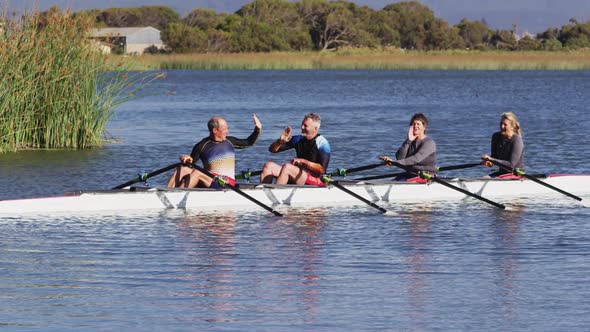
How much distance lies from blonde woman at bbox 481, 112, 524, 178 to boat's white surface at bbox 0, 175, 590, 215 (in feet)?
1.24

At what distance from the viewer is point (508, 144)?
58.5 ft

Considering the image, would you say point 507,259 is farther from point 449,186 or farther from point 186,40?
point 186,40

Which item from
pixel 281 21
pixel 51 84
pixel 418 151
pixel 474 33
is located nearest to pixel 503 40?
pixel 474 33

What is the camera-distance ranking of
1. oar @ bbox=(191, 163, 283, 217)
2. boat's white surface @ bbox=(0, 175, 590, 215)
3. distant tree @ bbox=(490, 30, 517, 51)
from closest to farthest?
1. boat's white surface @ bbox=(0, 175, 590, 215)
2. oar @ bbox=(191, 163, 283, 217)
3. distant tree @ bbox=(490, 30, 517, 51)

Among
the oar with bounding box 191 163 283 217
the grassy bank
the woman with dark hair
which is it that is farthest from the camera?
the grassy bank

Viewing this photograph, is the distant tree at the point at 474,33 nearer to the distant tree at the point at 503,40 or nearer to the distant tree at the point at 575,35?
the distant tree at the point at 503,40

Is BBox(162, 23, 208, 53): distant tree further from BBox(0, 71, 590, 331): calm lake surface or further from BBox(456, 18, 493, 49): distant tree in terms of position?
BBox(0, 71, 590, 331): calm lake surface

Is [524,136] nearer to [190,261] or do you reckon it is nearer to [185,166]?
[185,166]

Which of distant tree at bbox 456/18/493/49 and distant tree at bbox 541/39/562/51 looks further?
distant tree at bbox 456/18/493/49

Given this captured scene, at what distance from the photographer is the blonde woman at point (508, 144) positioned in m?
17.6

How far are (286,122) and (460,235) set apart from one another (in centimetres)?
2394

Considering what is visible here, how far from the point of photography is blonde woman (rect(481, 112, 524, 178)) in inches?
694

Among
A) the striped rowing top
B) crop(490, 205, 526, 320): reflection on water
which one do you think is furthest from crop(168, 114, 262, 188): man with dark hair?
crop(490, 205, 526, 320): reflection on water

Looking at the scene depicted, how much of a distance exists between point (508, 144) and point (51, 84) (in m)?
9.02
